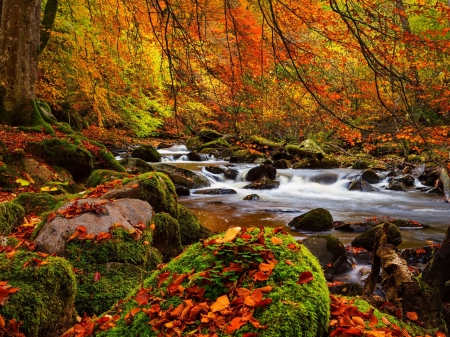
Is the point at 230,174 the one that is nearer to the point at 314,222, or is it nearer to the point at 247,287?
the point at 314,222

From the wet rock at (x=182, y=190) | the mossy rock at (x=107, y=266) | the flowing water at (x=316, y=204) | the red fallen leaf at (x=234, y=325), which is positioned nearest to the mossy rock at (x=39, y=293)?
the mossy rock at (x=107, y=266)

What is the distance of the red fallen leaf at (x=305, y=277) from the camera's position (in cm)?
191

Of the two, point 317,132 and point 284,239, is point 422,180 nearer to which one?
point 317,132

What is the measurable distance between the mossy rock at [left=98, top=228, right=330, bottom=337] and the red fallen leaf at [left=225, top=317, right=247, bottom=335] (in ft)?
0.04

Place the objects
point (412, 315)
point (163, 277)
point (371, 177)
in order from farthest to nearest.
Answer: point (371, 177)
point (412, 315)
point (163, 277)

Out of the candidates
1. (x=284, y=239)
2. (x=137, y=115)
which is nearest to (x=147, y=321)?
(x=284, y=239)

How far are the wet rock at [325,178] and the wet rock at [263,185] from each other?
2070 mm

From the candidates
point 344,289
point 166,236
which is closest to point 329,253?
point 344,289

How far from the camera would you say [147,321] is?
1.81 metres

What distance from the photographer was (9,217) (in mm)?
4176

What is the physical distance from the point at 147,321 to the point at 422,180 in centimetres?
1519

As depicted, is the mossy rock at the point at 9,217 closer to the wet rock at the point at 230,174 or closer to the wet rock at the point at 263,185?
the wet rock at the point at 263,185

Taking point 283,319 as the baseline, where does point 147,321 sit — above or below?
below

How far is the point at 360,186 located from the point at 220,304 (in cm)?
1289
